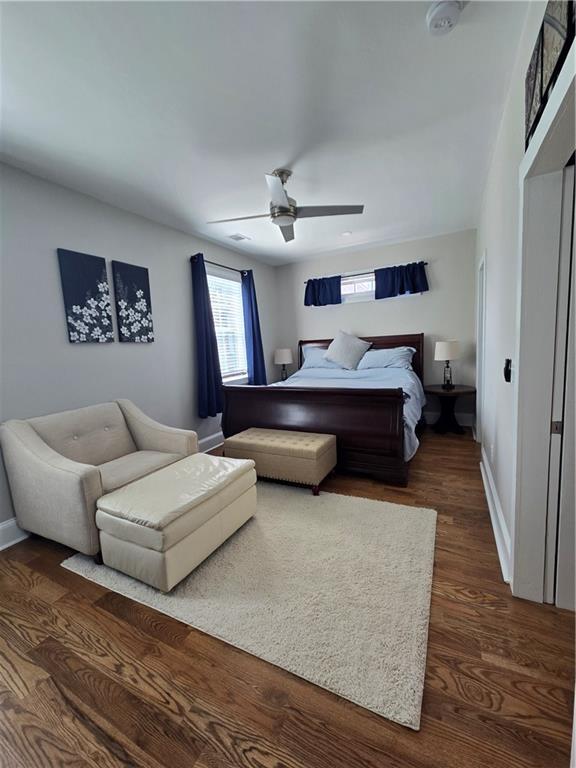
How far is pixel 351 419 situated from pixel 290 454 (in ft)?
2.11

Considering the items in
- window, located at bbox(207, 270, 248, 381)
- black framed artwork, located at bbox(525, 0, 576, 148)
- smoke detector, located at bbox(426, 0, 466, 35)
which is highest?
smoke detector, located at bbox(426, 0, 466, 35)

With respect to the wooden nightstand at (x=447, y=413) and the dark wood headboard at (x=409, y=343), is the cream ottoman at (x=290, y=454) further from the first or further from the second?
the dark wood headboard at (x=409, y=343)

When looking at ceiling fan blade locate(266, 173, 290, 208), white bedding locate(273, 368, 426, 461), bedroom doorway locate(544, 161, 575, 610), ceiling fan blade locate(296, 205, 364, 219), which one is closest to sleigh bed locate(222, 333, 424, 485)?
white bedding locate(273, 368, 426, 461)

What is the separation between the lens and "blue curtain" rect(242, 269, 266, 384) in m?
4.68

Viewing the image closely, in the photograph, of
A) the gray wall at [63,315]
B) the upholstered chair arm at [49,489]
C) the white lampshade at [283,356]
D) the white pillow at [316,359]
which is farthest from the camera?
the white lampshade at [283,356]

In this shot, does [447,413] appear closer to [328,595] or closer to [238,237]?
[328,595]

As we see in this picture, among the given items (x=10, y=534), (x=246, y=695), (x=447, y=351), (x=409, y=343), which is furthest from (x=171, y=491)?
(x=409, y=343)

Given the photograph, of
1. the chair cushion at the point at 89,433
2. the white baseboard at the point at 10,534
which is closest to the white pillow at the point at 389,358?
the chair cushion at the point at 89,433

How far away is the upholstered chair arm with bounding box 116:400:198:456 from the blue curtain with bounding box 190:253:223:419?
102 cm

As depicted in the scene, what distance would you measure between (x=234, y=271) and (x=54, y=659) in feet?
13.8

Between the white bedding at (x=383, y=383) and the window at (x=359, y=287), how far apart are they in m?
1.24

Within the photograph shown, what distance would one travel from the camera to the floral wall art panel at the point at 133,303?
9.76ft

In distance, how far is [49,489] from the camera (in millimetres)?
1988

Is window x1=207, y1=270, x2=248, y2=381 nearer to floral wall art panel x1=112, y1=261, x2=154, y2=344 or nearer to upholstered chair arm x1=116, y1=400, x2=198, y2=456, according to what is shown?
floral wall art panel x1=112, y1=261, x2=154, y2=344
